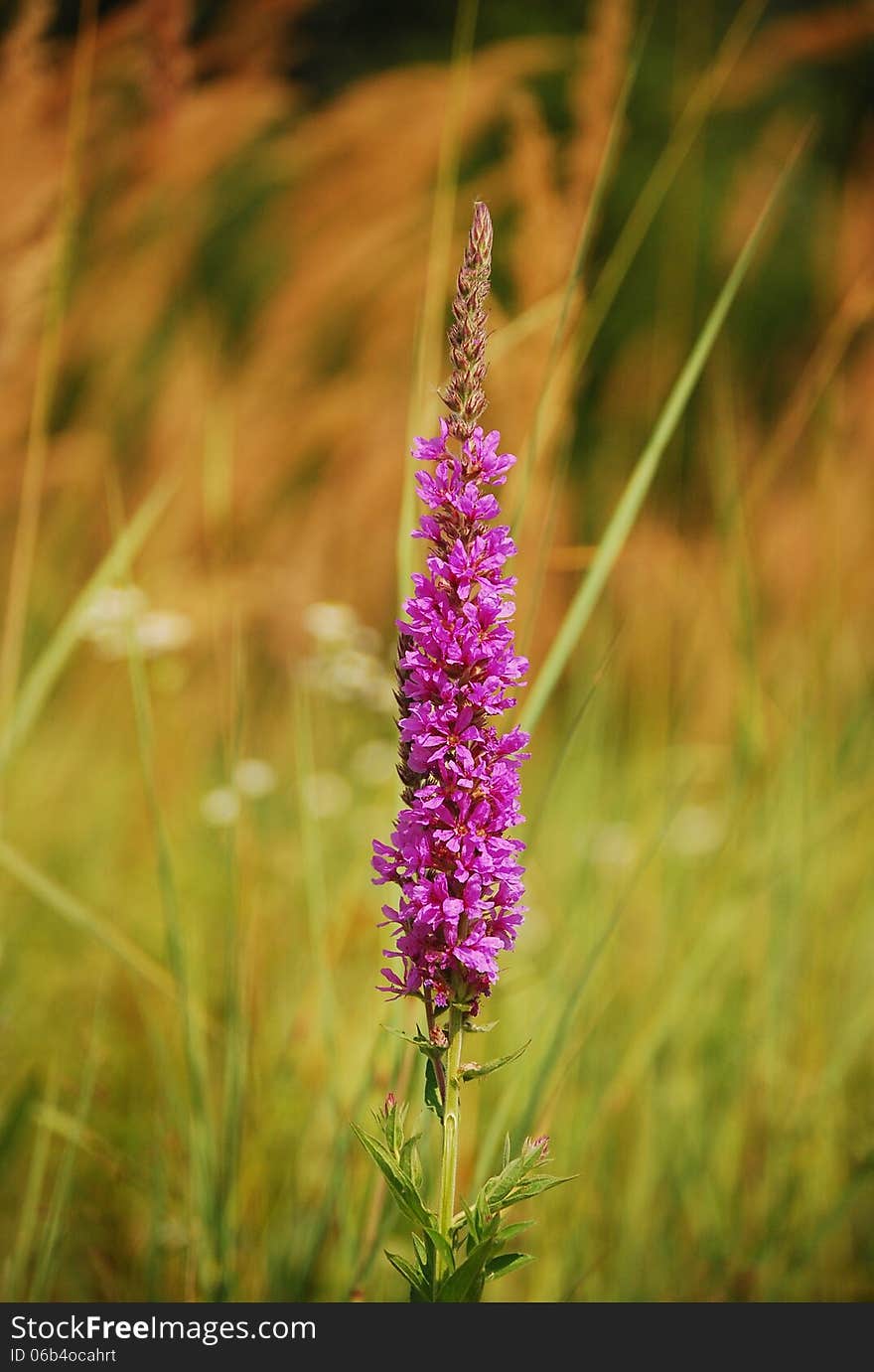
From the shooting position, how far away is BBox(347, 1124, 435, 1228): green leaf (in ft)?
2.05

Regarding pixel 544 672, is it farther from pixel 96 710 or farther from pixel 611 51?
pixel 96 710

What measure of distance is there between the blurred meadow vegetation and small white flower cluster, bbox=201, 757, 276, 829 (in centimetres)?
2

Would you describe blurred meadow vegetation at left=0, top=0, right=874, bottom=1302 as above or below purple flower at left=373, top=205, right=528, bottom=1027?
above

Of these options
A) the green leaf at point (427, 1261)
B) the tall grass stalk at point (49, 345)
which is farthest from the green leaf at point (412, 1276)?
the tall grass stalk at point (49, 345)

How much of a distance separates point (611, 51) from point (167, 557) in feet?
3.91

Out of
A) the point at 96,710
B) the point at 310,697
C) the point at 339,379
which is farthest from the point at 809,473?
the point at 96,710

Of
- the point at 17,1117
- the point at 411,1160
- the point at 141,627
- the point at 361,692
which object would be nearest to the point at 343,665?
the point at 361,692

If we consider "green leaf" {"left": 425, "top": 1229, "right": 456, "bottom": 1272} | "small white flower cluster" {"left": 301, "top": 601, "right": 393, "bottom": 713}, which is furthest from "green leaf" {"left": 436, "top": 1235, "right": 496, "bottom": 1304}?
"small white flower cluster" {"left": 301, "top": 601, "right": 393, "bottom": 713}

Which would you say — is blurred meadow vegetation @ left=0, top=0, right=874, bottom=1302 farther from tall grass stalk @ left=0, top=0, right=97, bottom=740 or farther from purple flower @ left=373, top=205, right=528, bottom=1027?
purple flower @ left=373, top=205, right=528, bottom=1027

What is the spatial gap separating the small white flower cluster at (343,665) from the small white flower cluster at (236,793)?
166mm

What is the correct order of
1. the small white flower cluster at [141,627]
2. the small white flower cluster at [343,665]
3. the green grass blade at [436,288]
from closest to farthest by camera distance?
the green grass blade at [436,288] → the small white flower cluster at [343,665] → the small white flower cluster at [141,627]

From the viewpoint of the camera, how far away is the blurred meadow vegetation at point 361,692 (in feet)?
4.23

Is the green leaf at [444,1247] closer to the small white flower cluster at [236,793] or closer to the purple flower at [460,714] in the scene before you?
the purple flower at [460,714]

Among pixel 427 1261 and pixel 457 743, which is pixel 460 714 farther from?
pixel 427 1261
